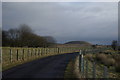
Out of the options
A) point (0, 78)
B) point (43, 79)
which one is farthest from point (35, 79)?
point (0, 78)

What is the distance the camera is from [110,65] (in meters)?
27.0

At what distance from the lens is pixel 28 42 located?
57594 millimetres

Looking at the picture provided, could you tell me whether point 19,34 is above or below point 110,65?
above

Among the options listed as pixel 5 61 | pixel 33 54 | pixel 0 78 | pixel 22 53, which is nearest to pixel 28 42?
pixel 33 54

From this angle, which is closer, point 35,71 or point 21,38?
point 35,71

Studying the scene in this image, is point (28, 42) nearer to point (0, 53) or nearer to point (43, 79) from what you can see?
point (0, 53)

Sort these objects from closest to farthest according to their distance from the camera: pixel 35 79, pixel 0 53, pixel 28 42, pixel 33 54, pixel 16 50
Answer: pixel 35 79 → pixel 0 53 → pixel 16 50 → pixel 33 54 → pixel 28 42

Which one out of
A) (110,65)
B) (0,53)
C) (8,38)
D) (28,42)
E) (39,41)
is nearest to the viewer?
(0,53)

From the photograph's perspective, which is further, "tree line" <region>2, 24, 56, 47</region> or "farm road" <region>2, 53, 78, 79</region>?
"tree line" <region>2, 24, 56, 47</region>

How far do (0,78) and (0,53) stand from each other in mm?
7996

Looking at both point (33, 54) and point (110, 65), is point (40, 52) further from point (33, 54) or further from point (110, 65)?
point (110, 65)

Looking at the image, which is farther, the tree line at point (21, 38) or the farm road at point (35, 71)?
Answer: the tree line at point (21, 38)

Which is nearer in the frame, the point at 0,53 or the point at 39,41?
the point at 0,53

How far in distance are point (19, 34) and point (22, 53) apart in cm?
3645
